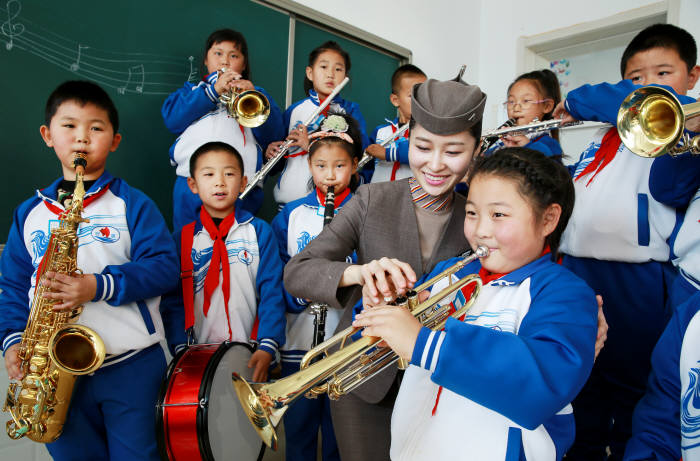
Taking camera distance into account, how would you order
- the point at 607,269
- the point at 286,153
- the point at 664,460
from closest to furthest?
1. the point at 664,460
2. the point at 607,269
3. the point at 286,153

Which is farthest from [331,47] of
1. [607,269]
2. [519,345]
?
Result: [519,345]

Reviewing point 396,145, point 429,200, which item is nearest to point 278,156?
point 396,145

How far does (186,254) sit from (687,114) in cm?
202

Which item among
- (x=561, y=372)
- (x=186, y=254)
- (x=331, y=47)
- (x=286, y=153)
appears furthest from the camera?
(x=331, y=47)

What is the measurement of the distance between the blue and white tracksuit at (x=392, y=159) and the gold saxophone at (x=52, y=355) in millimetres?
1925

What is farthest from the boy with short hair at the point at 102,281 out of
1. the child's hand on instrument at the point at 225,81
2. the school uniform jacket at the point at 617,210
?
the school uniform jacket at the point at 617,210

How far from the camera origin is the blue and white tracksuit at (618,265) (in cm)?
172

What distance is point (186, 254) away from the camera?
2.23 m

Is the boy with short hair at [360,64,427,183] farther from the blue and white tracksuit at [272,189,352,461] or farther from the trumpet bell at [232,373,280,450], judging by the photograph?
the trumpet bell at [232,373,280,450]

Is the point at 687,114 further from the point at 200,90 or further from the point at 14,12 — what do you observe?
the point at 14,12

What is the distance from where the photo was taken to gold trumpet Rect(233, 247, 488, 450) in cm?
107

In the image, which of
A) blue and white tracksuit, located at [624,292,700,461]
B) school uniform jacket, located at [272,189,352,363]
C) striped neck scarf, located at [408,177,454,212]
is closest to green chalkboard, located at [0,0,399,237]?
school uniform jacket, located at [272,189,352,363]

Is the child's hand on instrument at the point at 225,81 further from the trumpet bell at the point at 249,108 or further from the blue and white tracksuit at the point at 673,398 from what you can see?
the blue and white tracksuit at the point at 673,398

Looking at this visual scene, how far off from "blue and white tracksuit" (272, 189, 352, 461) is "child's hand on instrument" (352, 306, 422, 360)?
3.65 ft
